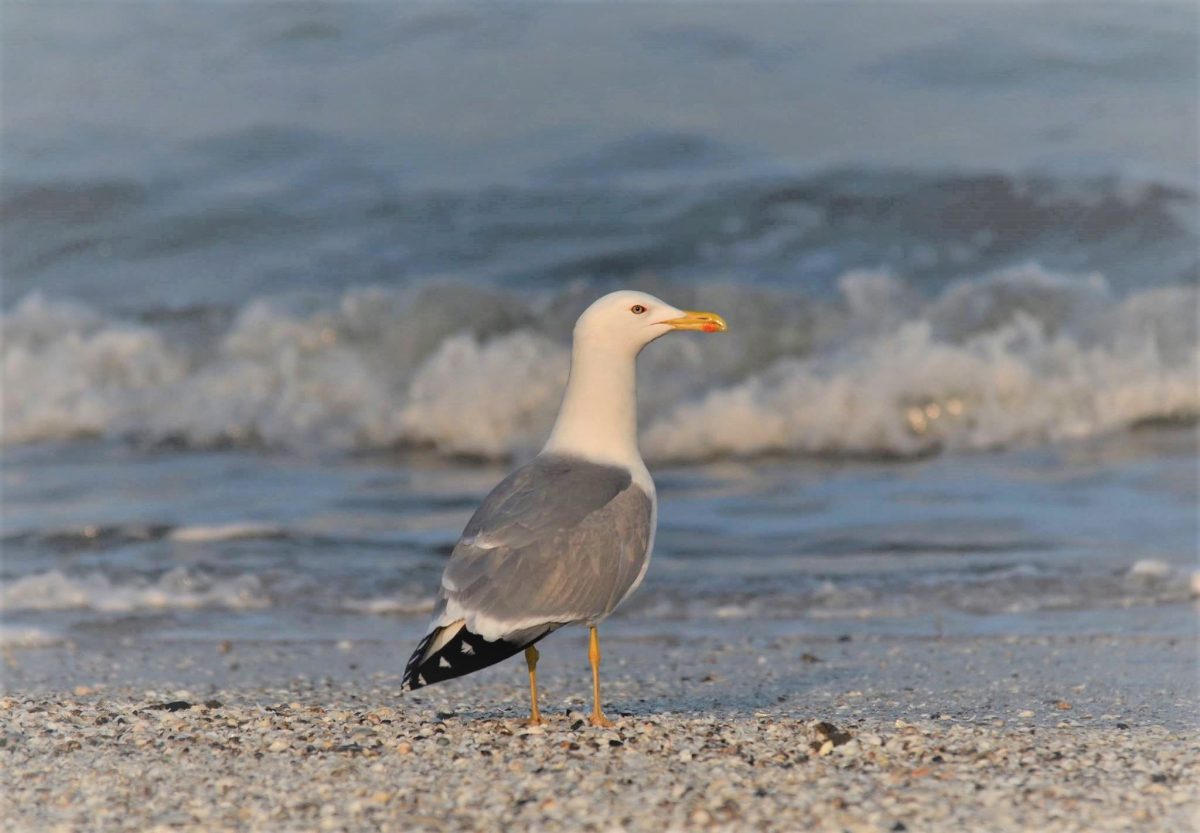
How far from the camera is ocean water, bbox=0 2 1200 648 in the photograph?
24.7 feet

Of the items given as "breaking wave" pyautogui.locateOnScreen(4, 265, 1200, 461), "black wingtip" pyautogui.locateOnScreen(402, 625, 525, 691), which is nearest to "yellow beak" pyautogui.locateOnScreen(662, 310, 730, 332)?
"black wingtip" pyautogui.locateOnScreen(402, 625, 525, 691)

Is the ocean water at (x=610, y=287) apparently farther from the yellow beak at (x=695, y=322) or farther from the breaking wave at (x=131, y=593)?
the yellow beak at (x=695, y=322)

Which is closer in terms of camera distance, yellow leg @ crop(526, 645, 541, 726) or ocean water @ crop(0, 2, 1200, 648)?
yellow leg @ crop(526, 645, 541, 726)

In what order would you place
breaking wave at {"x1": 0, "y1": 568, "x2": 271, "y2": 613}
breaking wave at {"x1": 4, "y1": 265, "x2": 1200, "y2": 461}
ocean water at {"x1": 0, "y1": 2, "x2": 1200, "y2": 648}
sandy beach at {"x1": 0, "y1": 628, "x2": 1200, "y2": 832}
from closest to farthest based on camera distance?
sandy beach at {"x1": 0, "y1": 628, "x2": 1200, "y2": 832}, breaking wave at {"x1": 0, "y1": 568, "x2": 271, "y2": 613}, ocean water at {"x1": 0, "y1": 2, "x2": 1200, "y2": 648}, breaking wave at {"x1": 4, "y1": 265, "x2": 1200, "y2": 461}

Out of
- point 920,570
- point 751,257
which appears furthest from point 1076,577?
point 751,257

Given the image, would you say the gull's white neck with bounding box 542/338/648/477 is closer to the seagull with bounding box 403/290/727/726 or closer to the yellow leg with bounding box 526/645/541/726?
the seagull with bounding box 403/290/727/726

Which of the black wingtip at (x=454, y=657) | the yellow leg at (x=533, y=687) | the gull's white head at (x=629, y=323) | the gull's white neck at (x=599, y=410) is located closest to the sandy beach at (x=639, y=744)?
the yellow leg at (x=533, y=687)

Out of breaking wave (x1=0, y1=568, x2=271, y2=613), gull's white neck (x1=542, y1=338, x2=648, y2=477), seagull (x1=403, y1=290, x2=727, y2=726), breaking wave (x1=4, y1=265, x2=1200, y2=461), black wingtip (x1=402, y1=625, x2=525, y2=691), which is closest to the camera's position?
black wingtip (x1=402, y1=625, x2=525, y2=691)

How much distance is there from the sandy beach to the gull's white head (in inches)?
44.4

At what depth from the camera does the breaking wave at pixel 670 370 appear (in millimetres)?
10578

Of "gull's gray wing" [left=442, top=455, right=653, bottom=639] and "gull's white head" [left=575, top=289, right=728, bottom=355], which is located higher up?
"gull's white head" [left=575, top=289, right=728, bottom=355]

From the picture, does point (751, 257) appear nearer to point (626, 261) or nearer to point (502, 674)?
point (626, 261)

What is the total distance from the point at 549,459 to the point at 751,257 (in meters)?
9.02

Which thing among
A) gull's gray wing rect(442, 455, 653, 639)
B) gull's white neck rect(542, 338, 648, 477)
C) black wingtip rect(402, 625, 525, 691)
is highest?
gull's white neck rect(542, 338, 648, 477)
